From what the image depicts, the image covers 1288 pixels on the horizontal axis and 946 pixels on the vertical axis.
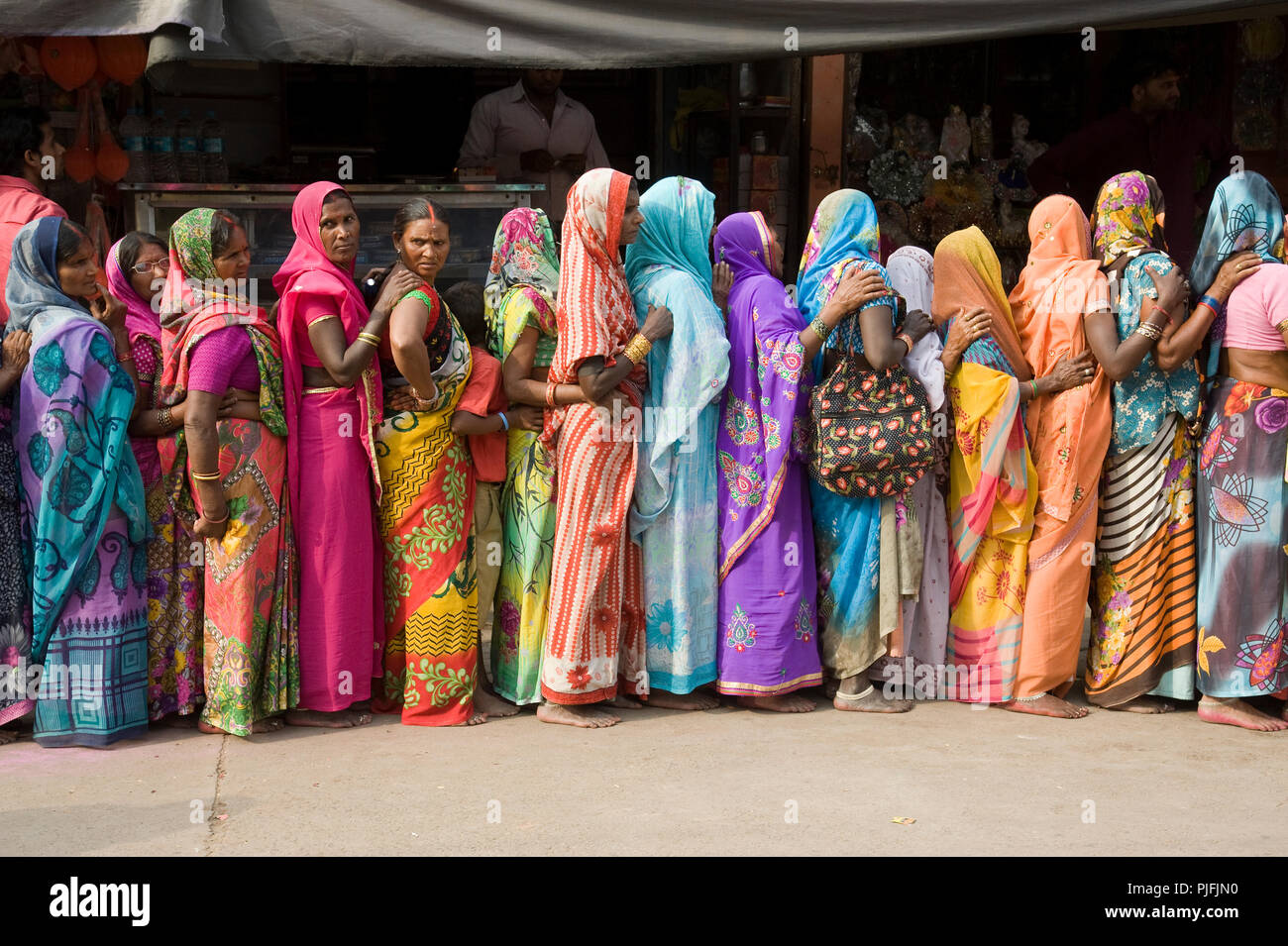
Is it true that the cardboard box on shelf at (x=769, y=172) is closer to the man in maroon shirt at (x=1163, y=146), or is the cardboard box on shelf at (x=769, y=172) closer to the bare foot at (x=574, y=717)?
the man in maroon shirt at (x=1163, y=146)

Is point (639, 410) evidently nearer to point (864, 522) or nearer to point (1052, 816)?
point (864, 522)

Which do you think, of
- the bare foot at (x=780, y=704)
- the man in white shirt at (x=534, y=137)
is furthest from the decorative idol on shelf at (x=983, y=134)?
the bare foot at (x=780, y=704)

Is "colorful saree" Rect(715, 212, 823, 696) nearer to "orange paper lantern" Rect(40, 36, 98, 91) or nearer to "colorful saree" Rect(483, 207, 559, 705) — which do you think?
"colorful saree" Rect(483, 207, 559, 705)

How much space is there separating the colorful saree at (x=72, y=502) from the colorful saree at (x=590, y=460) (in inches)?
56.5

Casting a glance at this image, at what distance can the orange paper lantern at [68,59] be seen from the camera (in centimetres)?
567

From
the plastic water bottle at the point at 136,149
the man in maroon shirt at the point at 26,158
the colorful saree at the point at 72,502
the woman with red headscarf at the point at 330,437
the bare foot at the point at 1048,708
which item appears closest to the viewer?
the colorful saree at the point at 72,502

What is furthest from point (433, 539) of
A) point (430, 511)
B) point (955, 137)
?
point (955, 137)

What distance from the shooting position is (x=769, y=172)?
7477 mm

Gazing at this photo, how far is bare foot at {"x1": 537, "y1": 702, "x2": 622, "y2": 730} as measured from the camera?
479cm

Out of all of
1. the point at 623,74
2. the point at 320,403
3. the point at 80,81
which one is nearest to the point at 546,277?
the point at 320,403

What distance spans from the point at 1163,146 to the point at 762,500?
3658mm

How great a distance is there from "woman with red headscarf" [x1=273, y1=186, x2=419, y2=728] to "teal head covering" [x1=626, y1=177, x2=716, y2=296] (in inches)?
33.9

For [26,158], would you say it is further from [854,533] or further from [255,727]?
[854,533]

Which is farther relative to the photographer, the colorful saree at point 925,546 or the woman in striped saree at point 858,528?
the colorful saree at point 925,546
